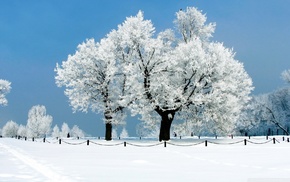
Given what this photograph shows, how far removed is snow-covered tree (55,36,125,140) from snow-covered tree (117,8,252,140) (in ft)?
8.67

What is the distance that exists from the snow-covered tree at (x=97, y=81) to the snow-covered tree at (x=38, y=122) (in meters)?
55.4

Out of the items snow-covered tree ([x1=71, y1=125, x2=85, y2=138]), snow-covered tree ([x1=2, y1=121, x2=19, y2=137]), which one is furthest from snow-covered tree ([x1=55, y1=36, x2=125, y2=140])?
snow-covered tree ([x1=71, y1=125, x2=85, y2=138])

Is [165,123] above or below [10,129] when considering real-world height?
above

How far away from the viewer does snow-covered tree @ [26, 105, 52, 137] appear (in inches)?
3834

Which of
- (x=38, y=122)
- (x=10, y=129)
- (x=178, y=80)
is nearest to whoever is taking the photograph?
(x=178, y=80)

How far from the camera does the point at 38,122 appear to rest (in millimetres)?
97938

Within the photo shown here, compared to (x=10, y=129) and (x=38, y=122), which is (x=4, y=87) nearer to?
(x=38, y=122)

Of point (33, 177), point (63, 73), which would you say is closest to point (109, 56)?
point (63, 73)

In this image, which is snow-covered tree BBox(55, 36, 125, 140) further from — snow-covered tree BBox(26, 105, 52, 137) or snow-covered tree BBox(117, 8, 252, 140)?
snow-covered tree BBox(26, 105, 52, 137)

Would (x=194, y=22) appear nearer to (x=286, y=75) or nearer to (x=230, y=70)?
(x=230, y=70)

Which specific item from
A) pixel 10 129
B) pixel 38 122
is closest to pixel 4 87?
pixel 38 122

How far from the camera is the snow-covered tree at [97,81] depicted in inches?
1713

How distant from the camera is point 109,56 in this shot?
142ft

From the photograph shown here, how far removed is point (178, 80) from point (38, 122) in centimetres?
6585
